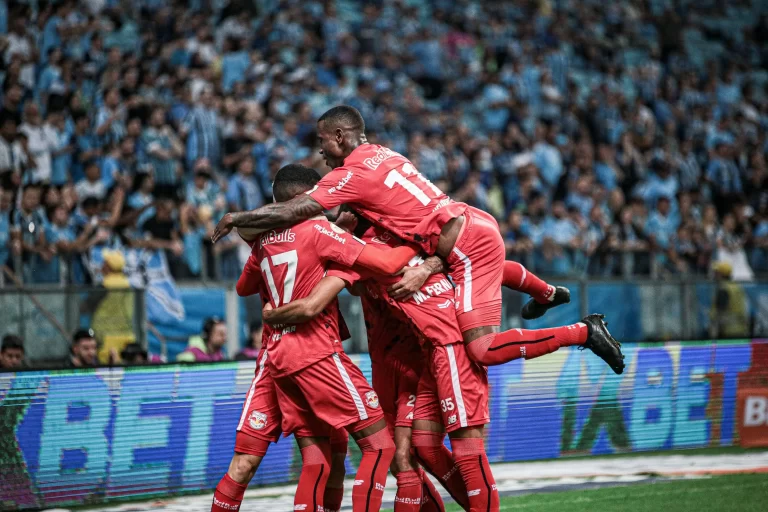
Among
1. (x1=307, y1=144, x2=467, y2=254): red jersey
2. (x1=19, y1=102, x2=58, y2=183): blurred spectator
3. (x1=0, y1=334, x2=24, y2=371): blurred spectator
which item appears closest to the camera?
(x1=307, y1=144, x2=467, y2=254): red jersey

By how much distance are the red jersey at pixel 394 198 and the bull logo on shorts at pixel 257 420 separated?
1.38 meters

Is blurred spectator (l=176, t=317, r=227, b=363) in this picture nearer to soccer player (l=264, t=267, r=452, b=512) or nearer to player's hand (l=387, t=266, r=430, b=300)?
soccer player (l=264, t=267, r=452, b=512)

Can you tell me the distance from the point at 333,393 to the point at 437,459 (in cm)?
86

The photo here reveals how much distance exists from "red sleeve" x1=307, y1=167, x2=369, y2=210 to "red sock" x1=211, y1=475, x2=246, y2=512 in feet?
→ 5.72

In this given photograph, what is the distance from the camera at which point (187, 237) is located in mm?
12602

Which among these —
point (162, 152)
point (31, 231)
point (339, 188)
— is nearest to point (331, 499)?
point (339, 188)

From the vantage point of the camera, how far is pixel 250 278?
6.57m

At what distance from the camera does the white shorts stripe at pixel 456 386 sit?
20.6 feet

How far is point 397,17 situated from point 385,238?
1567cm

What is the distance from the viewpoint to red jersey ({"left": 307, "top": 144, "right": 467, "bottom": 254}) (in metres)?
6.48

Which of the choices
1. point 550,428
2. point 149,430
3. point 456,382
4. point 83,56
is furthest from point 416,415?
point 83,56

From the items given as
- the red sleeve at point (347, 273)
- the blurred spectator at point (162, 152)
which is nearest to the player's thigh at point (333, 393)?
the red sleeve at point (347, 273)

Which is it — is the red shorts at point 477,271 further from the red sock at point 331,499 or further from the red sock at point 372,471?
the red sock at point 331,499

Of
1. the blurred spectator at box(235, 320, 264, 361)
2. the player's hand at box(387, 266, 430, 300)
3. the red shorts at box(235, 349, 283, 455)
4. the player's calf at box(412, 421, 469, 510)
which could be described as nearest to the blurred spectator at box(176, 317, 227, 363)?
the blurred spectator at box(235, 320, 264, 361)
